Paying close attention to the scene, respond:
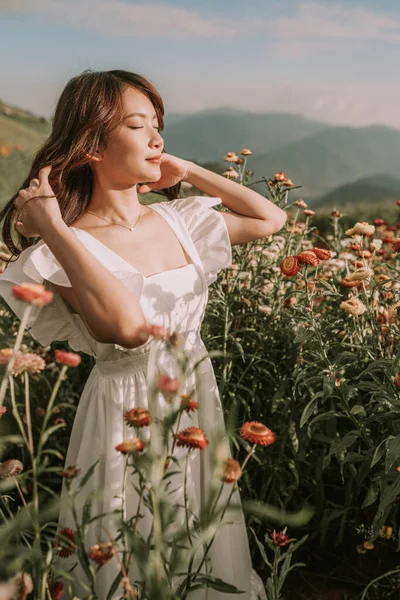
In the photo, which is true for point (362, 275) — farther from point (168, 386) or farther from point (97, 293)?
point (168, 386)

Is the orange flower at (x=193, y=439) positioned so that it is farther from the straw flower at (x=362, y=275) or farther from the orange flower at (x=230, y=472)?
the straw flower at (x=362, y=275)

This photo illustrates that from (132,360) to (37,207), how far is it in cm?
46

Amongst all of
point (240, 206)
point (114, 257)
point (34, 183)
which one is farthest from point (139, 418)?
point (240, 206)

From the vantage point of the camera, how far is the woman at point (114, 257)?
1503 mm

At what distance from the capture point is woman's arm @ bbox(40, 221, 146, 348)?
140cm

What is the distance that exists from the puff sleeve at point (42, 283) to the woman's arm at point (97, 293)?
10 centimetres

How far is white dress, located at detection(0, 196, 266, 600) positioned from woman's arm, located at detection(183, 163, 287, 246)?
0.08m

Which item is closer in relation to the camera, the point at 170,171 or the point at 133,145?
the point at 133,145

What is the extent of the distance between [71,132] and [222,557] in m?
1.28

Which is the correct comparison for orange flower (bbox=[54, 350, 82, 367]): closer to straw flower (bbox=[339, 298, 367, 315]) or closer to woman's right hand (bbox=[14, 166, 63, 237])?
woman's right hand (bbox=[14, 166, 63, 237])

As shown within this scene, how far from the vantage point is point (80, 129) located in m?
1.64

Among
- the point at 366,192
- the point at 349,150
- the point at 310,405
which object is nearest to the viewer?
the point at 310,405

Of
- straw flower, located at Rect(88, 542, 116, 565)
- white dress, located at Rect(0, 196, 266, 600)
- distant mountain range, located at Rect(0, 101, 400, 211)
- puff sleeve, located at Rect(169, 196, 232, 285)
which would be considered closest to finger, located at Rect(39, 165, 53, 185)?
white dress, located at Rect(0, 196, 266, 600)

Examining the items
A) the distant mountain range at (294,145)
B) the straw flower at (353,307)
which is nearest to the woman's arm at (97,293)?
the straw flower at (353,307)
